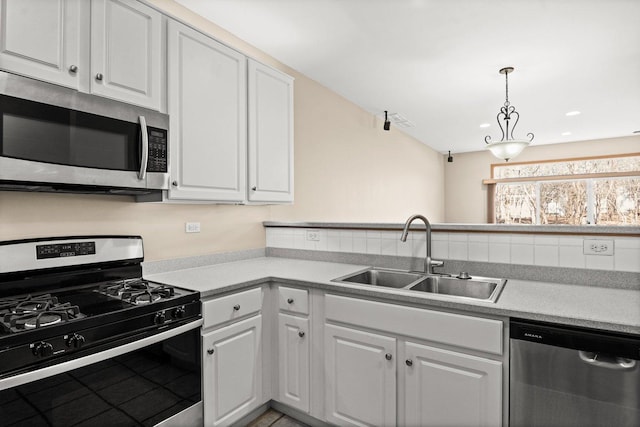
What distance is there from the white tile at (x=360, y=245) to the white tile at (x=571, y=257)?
1105 millimetres

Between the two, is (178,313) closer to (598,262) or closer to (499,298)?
(499,298)

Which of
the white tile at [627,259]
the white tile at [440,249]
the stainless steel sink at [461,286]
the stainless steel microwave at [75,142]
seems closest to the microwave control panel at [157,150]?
the stainless steel microwave at [75,142]

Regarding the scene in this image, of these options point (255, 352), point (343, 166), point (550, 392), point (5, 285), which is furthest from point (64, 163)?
point (343, 166)

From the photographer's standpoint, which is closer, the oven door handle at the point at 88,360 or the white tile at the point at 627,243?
the oven door handle at the point at 88,360

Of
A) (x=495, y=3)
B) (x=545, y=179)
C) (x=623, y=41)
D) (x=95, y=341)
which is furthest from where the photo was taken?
(x=545, y=179)

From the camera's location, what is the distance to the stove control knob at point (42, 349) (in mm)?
1104

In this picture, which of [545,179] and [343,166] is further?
[545,179]

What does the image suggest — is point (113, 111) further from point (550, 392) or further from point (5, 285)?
point (550, 392)

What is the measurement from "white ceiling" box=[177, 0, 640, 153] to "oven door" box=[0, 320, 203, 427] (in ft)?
7.05

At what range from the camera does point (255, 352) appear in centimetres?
194

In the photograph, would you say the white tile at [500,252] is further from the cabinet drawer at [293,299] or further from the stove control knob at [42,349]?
the stove control knob at [42,349]

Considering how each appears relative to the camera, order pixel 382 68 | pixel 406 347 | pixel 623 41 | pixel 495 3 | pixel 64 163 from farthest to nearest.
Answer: pixel 382 68 → pixel 623 41 → pixel 495 3 → pixel 406 347 → pixel 64 163

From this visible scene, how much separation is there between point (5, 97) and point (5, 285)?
75cm

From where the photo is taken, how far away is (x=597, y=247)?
1.71m
